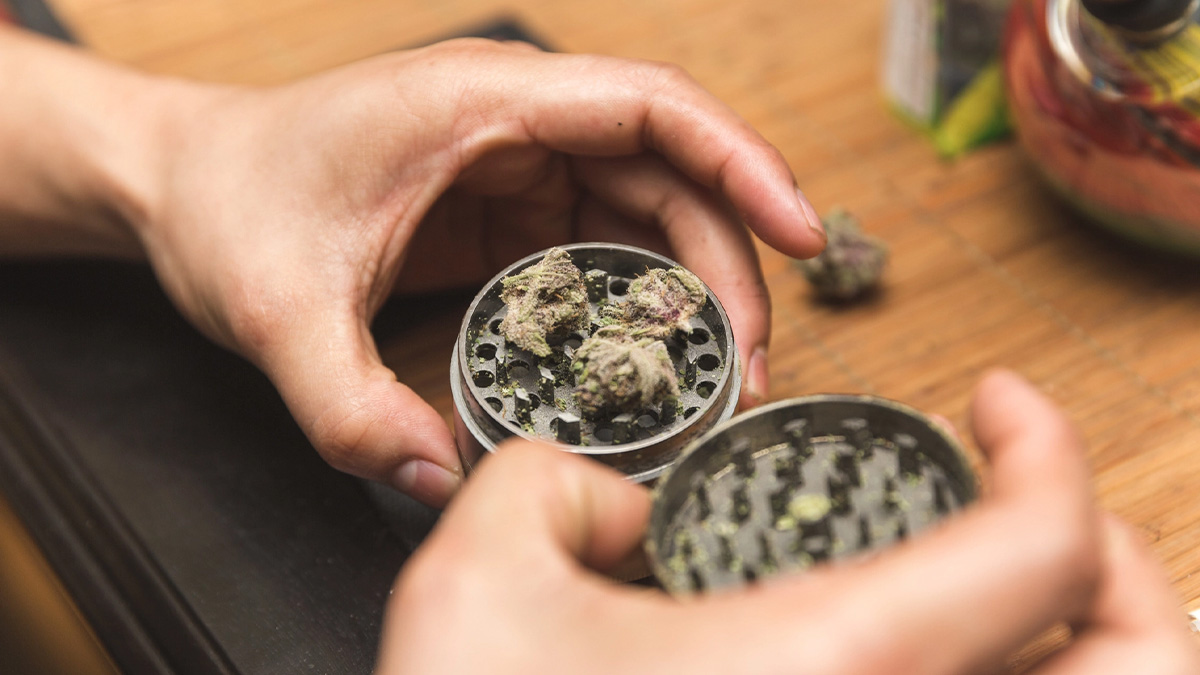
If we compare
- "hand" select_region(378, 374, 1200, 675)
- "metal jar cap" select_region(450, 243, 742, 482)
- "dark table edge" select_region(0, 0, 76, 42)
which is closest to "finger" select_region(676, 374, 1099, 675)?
"hand" select_region(378, 374, 1200, 675)

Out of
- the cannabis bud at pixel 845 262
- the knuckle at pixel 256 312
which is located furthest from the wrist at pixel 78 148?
the cannabis bud at pixel 845 262

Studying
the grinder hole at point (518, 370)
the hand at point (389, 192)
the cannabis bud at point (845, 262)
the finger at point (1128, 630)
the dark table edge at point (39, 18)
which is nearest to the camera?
the finger at point (1128, 630)

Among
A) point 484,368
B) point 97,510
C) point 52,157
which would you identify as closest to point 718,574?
point 484,368

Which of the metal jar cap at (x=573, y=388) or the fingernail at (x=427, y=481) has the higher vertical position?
the metal jar cap at (x=573, y=388)

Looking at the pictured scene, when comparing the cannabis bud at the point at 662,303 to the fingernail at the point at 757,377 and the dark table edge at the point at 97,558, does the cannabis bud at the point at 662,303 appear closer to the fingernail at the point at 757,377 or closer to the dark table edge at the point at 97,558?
the fingernail at the point at 757,377

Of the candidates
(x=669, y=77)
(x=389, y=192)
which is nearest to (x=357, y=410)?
(x=389, y=192)

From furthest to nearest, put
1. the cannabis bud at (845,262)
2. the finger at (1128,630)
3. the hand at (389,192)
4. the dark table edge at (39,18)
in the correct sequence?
the dark table edge at (39,18)
the cannabis bud at (845,262)
the hand at (389,192)
the finger at (1128,630)

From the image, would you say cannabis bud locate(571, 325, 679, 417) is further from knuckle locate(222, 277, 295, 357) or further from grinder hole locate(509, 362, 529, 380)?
knuckle locate(222, 277, 295, 357)
